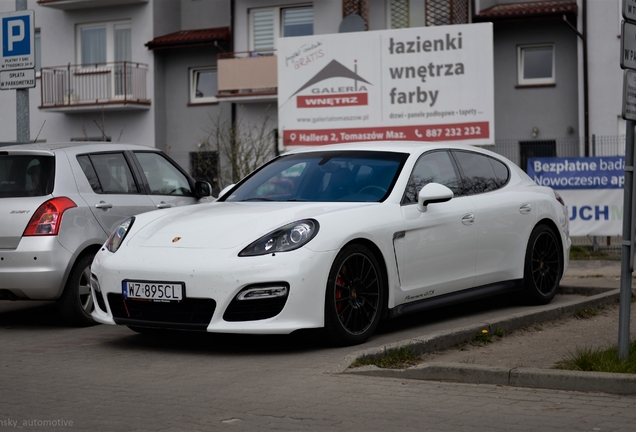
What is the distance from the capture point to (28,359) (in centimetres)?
693

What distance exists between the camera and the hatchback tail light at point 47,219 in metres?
8.20

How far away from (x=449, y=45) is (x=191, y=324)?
17.3m

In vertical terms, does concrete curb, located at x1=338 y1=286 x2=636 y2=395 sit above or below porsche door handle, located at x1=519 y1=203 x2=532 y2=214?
below

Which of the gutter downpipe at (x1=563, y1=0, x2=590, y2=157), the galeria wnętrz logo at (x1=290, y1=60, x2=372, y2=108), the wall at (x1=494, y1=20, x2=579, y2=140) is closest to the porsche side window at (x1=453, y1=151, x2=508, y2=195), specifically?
the galeria wnętrz logo at (x1=290, y1=60, x2=372, y2=108)

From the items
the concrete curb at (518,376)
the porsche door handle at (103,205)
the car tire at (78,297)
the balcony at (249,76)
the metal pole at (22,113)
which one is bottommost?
the concrete curb at (518,376)

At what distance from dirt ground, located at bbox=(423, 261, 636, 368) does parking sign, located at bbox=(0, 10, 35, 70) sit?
7.17 m

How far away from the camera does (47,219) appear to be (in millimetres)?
8234

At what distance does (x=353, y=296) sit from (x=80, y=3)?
2639cm

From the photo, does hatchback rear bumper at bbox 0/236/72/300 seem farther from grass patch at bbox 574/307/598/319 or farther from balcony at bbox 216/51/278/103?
balcony at bbox 216/51/278/103

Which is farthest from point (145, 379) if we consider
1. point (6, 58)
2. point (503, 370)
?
point (6, 58)

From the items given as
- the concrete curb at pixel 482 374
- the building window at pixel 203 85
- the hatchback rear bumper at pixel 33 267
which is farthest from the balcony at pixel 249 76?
the concrete curb at pixel 482 374

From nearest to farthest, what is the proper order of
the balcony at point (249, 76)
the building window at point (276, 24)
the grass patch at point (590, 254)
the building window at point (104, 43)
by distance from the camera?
the grass patch at point (590, 254)
the balcony at point (249, 76)
the building window at point (276, 24)
the building window at point (104, 43)

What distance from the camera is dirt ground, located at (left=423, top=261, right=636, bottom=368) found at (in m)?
6.54

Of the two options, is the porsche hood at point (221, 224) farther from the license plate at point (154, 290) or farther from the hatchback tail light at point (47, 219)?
the hatchback tail light at point (47, 219)
